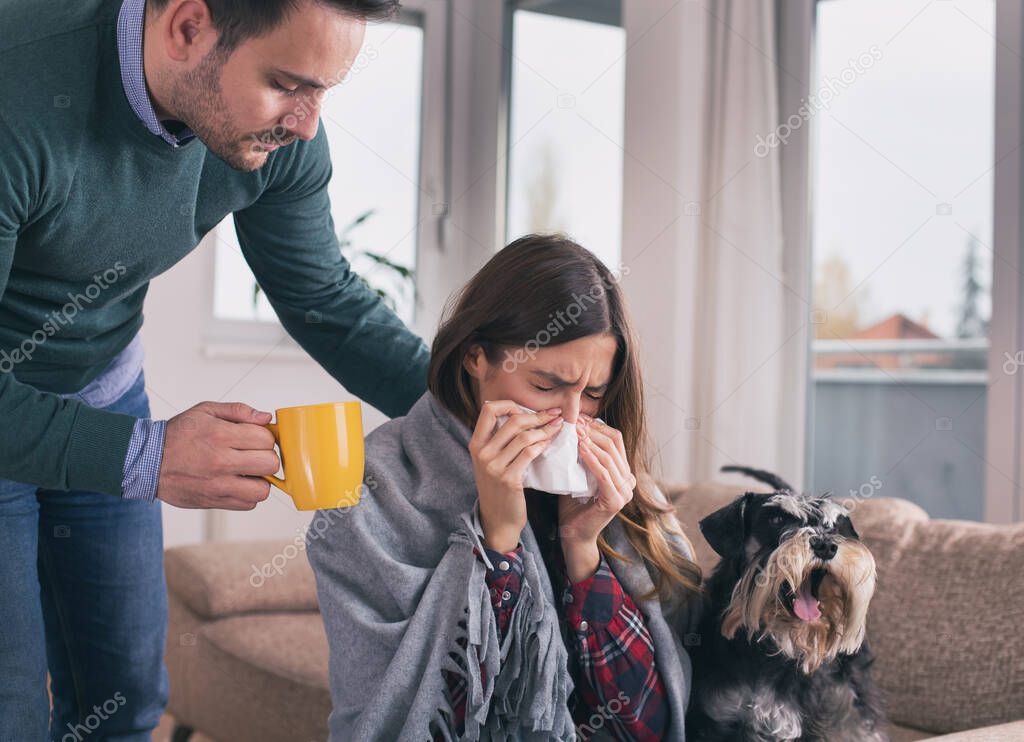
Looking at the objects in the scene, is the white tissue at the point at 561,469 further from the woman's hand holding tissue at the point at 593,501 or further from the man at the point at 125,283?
the man at the point at 125,283

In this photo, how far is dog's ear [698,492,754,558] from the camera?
139 cm

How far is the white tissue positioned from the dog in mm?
190

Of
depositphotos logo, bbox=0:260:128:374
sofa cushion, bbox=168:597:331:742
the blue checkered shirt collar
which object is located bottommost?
sofa cushion, bbox=168:597:331:742

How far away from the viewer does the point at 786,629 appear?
131cm

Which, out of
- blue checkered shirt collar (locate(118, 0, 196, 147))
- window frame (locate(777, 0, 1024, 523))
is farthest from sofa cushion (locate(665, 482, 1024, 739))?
blue checkered shirt collar (locate(118, 0, 196, 147))

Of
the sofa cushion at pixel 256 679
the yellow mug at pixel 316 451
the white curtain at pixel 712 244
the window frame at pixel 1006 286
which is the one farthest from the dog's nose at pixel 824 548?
the white curtain at pixel 712 244

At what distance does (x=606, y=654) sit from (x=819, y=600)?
294 millimetres

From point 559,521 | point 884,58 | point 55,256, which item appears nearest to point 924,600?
point 559,521

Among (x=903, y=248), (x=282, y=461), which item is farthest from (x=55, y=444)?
(x=903, y=248)

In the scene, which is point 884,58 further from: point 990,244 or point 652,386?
point 652,386

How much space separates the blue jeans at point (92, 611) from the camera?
4.51 ft

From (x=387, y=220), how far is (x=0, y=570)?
335 cm

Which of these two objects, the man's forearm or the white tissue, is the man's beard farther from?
the white tissue

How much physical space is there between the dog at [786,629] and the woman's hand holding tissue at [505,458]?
254mm
